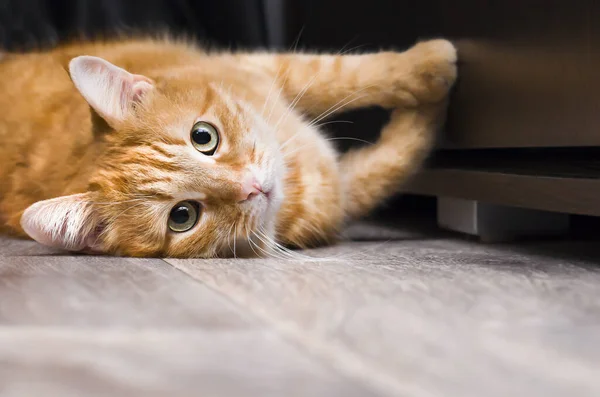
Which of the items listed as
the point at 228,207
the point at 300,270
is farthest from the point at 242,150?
the point at 300,270

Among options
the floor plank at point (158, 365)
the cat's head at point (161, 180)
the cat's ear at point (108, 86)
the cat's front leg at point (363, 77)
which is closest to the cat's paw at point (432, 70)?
the cat's front leg at point (363, 77)

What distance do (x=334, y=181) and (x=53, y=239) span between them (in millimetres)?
612

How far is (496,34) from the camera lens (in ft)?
4.13

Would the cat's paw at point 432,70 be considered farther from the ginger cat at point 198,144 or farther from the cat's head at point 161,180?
the cat's head at point 161,180

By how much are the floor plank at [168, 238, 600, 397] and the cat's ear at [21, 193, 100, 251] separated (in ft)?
0.75

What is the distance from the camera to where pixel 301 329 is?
713mm

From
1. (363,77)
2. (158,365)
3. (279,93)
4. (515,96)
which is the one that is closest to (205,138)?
(279,93)

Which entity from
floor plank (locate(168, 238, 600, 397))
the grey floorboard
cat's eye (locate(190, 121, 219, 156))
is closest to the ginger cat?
cat's eye (locate(190, 121, 219, 156))

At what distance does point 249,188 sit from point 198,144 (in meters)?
0.14

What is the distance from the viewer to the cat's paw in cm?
142

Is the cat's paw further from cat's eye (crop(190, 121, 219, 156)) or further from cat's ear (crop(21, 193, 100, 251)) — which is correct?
cat's ear (crop(21, 193, 100, 251))

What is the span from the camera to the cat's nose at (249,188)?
1193 mm

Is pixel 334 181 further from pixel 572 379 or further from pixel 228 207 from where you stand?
pixel 572 379

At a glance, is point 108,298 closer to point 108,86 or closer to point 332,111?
point 108,86
